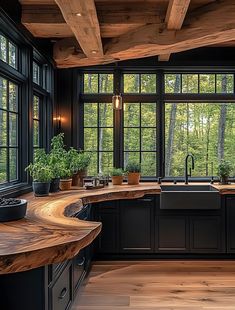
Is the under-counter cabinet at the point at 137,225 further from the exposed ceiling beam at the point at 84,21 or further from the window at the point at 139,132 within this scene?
the exposed ceiling beam at the point at 84,21

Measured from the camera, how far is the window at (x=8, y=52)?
3127mm

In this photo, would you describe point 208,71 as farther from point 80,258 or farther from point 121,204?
point 80,258

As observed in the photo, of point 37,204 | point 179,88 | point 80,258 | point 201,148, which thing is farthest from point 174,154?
point 37,204

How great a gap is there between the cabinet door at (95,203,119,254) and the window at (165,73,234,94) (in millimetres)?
1996

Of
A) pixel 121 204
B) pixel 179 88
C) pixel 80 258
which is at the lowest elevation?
pixel 80 258

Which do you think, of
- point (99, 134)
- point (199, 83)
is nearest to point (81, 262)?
point (99, 134)

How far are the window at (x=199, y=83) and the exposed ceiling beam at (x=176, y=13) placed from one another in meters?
1.67

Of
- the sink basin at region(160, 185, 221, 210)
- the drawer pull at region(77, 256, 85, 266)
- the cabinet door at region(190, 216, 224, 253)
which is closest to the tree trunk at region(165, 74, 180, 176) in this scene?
the sink basin at region(160, 185, 221, 210)

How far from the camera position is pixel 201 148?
4977 millimetres

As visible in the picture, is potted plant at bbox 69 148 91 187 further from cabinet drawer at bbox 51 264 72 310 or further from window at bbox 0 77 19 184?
cabinet drawer at bbox 51 264 72 310

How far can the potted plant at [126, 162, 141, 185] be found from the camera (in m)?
4.50

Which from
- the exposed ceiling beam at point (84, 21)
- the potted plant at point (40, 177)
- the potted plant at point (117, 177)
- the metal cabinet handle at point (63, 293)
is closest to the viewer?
the metal cabinet handle at point (63, 293)

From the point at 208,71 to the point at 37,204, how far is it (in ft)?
11.0

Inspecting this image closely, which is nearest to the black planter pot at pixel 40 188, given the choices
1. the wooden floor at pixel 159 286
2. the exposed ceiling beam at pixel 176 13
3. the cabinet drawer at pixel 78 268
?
the cabinet drawer at pixel 78 268
